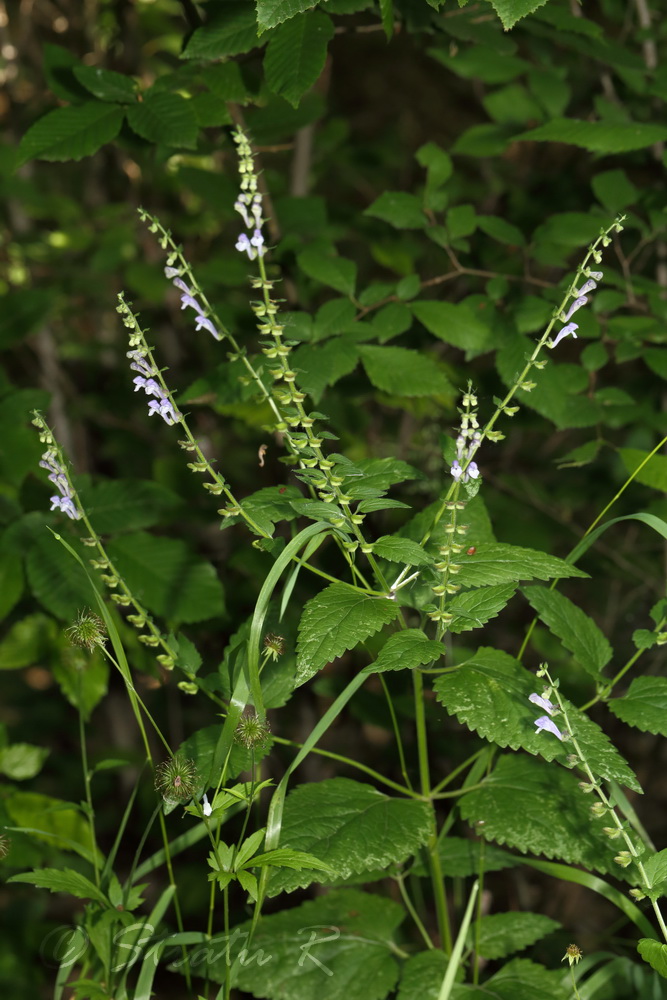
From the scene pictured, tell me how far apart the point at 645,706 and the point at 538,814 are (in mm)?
276

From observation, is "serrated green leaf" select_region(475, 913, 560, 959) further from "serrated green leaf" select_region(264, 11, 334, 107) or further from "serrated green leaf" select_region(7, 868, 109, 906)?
"serrated green leaf" select_region(264, 11, 334, 107)

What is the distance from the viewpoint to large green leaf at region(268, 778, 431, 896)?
1521 millimetres

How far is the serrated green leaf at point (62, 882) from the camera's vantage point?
150 centimetres

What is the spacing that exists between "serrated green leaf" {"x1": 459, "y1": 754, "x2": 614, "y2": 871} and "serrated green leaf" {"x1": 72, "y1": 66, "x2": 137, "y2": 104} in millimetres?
1789

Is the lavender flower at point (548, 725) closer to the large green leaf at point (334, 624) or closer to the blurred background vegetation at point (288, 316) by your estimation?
the large green leaf at point (334, 624)

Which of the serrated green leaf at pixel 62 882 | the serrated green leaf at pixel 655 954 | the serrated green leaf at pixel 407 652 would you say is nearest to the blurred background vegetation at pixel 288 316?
the serrated green leaf at pixel 407 652

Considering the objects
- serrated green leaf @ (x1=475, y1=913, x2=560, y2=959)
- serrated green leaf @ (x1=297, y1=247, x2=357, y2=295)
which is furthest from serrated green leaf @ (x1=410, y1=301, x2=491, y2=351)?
serrated green leaf @ (x1=475, y1=913, x2=560, y2=959)

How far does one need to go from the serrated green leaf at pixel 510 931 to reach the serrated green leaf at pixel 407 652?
76 cm

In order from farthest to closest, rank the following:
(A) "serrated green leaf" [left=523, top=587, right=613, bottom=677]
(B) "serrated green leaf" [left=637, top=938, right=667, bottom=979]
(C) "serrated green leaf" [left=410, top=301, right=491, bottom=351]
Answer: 1. (C) "serrated green leaf" [left=410, top=301, right=491, bottom=351]
2. (A) "serrated green leaf" [left=523, top=587, right=613, bottom=677]
3. (B) "serrated green leaf" [left=637, top=938, right=667, bottom=979]

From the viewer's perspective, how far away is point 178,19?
469 centimetres

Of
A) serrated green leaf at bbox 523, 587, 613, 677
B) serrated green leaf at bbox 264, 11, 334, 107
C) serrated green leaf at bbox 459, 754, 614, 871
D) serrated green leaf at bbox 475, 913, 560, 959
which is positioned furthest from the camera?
serrated green leaf at bbox 264, 11, 334, 107

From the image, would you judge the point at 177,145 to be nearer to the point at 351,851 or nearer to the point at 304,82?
the point at 304,82

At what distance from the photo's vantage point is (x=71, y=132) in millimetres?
2125

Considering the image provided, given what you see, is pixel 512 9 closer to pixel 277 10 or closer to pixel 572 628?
pixel 277 10
